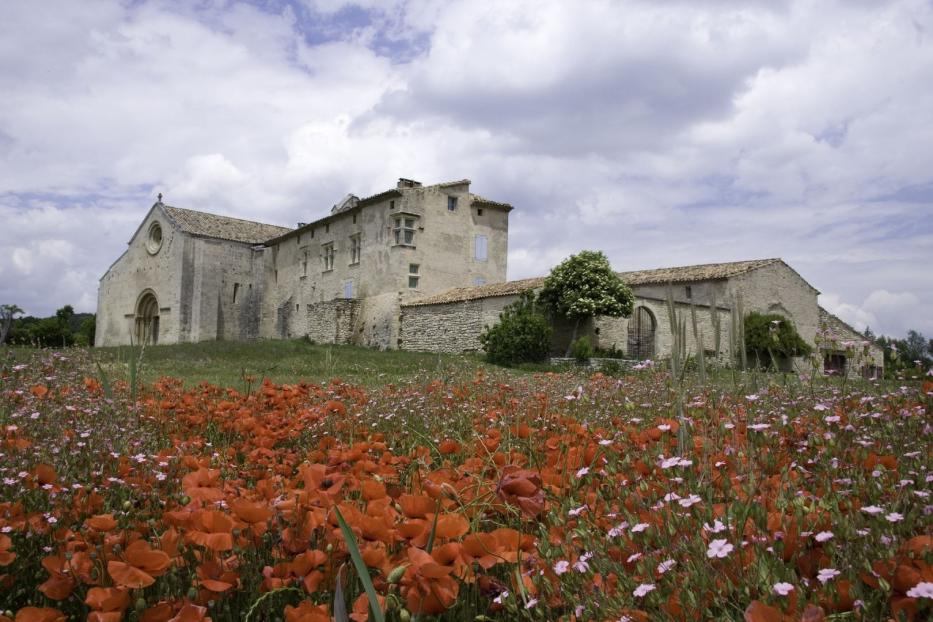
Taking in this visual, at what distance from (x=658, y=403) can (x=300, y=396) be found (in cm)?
297

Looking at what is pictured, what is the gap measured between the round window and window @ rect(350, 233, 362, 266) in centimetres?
1502

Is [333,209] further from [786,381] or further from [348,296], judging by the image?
[786,381]

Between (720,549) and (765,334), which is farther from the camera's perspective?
(765,334)

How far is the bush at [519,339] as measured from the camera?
2227 cm

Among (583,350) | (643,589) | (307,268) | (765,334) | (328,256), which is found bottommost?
(643,589)

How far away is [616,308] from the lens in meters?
23.8

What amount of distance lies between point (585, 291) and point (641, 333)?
4.61 m

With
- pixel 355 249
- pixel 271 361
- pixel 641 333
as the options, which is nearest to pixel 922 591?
pixel 271 361

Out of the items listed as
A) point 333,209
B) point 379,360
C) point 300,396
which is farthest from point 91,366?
point 333,209

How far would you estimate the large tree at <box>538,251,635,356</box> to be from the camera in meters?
23.4

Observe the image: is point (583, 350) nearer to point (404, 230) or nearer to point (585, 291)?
point (585, 291)

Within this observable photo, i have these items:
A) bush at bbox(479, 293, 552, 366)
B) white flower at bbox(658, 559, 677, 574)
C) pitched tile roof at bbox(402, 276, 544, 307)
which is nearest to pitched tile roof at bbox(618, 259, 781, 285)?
pitched tile roof at bbox(402, 276, 544, 307)

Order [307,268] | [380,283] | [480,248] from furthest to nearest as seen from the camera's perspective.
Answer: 1. [307,268]
2. [480,248]
3. [380,283]

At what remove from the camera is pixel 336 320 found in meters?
31.3
